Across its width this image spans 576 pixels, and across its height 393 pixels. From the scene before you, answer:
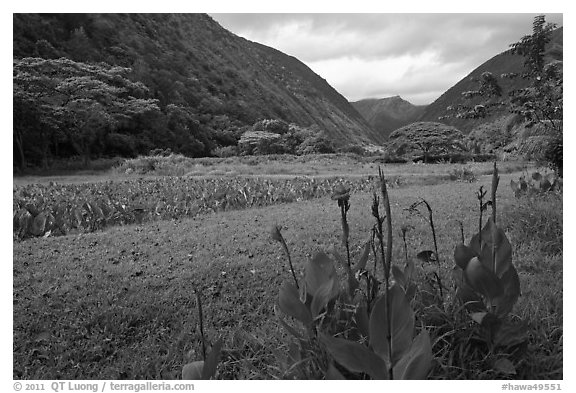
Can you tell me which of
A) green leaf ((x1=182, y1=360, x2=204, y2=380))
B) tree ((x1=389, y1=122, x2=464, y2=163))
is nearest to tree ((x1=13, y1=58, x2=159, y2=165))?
green leaf ((x1=182, y1=360, x2=204, y2=380))

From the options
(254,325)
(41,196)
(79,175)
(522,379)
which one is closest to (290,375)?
(254,325)


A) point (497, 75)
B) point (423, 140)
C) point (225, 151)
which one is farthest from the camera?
point (225, 151)

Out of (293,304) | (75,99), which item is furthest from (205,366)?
(75,99)

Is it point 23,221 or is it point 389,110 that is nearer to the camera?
point 23,221

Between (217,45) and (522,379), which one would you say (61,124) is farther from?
(217,45)

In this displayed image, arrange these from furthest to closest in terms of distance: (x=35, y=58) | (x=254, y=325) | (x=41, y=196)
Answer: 1. (x=35, y=58)
2. (x=41, y=196)
3. (x=254, y=325)

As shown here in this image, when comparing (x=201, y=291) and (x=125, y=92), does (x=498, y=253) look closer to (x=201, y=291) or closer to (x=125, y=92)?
(x=201, y=291)

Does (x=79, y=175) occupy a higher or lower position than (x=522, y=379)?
higher
